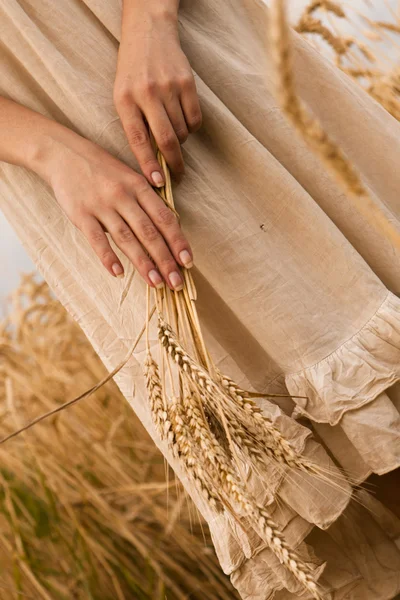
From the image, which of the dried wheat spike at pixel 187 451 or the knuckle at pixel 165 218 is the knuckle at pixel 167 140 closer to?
the knuckle at pixel 165 218

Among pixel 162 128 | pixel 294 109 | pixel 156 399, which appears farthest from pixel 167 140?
pixel 294 109

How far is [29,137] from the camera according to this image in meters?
0.73

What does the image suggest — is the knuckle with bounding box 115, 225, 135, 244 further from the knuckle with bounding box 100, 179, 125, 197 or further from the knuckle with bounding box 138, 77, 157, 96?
the knuckle with bounding box 138, 77, 157, 96

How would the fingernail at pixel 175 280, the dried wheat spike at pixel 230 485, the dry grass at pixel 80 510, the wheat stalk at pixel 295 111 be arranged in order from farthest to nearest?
the dry grass at pixel 80 510 → the fingernail at pixel 175 280 → the dried wheat spike at pixel 230 485 → the wheat stalk at pixel 295 111

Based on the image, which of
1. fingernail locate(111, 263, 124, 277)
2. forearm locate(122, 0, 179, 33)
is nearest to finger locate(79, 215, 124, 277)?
fingernail locate(111, 263, 124, 277)

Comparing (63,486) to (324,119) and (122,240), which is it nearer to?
(122,240)

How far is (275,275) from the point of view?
70 cm

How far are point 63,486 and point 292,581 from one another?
67 centimetres

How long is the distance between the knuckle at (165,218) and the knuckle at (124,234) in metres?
0.04

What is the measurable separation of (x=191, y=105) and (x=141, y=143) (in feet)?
0.23

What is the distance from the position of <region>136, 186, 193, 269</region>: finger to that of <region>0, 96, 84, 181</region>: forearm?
12 cm

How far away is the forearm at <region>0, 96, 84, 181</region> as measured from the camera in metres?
0.71

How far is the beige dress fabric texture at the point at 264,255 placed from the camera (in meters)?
0.69

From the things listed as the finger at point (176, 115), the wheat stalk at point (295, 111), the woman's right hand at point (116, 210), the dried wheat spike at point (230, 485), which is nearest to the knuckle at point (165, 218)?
the woman's right hand at point (116, 210)
